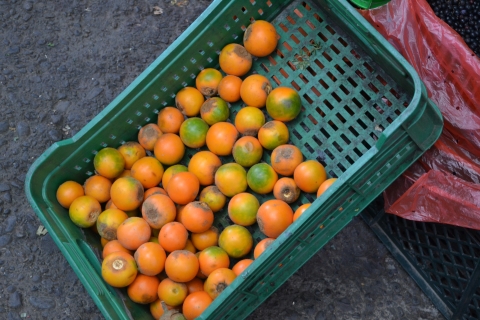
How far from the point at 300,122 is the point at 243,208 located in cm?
51

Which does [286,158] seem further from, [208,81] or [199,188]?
[208,81]

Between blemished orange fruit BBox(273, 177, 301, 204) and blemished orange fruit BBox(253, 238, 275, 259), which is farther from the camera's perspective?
blemished orange fruit BBox(273, 177, 301, 204)

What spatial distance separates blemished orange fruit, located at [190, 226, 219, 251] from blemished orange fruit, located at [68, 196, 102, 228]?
17.4 inches

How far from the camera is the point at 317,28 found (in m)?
2.48

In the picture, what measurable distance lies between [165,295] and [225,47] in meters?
1.14

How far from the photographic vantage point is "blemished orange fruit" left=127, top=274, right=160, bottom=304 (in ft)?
7.07

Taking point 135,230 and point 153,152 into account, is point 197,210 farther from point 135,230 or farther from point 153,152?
point 153,152

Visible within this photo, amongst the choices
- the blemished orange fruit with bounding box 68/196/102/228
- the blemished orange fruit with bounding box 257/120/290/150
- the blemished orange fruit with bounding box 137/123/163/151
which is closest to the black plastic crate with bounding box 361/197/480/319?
the blemished orange fruit with bounding box 257/120/290/150

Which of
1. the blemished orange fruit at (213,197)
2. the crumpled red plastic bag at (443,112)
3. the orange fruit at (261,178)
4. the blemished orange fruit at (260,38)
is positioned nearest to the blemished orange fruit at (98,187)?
the blemished orange fruit at (213,197)

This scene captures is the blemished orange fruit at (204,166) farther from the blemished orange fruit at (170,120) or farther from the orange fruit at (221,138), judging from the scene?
the blemished orange fruit at (170,120)

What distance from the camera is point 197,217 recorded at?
218 cm

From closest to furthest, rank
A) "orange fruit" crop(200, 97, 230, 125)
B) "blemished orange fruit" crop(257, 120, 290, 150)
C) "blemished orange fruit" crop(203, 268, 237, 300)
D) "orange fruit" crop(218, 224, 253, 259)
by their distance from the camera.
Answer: "blemished orange fruit" crop(203, 268, 237, 300)
"orange fruit" crop(218, 224, 253, 259)
"blemished orange fruit" crop(257, 120, 290, 150)
"orange fruit" crop(200, 97, 230, 125)

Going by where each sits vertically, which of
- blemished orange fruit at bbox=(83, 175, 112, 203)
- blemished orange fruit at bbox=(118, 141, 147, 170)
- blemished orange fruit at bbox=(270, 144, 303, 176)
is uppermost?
blemished orange fruit at bbox=(270, 144, 303, 176)

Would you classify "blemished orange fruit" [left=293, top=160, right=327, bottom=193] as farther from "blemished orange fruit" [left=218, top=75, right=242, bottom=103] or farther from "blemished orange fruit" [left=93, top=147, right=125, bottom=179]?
"blemished orange fruit" [left=93, top=147, right=125, bottom=179]
